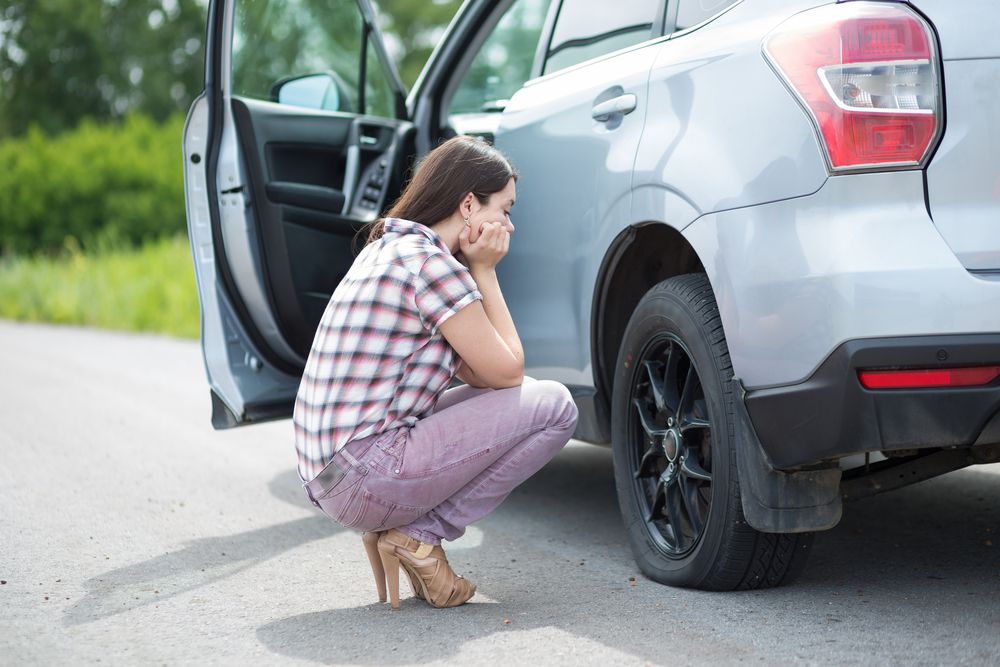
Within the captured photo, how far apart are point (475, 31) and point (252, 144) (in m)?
1.01

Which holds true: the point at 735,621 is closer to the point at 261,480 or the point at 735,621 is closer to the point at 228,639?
the point at 228,639

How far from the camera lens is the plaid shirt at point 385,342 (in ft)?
10.4

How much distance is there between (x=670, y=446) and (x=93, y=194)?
2355 centimetres

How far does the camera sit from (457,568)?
381cm

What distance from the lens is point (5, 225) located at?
25.5 meters

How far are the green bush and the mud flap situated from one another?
22.4 metres

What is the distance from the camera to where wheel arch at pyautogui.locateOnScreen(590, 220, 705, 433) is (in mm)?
3547

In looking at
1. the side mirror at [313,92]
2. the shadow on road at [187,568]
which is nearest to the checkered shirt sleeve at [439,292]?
the shadow on road at [187,568]

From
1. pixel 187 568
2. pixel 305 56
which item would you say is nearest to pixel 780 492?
pixel 187 568

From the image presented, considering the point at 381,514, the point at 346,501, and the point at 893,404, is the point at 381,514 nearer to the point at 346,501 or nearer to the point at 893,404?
the point at 346,501

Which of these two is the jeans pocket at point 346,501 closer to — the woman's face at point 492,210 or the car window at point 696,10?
the woman's face at point 492,210

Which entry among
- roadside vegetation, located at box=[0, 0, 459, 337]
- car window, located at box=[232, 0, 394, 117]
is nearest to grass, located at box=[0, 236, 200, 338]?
roadside vegetation, located at box=[0, 0, 459, 337]

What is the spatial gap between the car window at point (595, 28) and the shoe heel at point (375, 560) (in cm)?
167

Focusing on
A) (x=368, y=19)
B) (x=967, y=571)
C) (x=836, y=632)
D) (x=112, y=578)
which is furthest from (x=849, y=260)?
(x=368, y=19)
